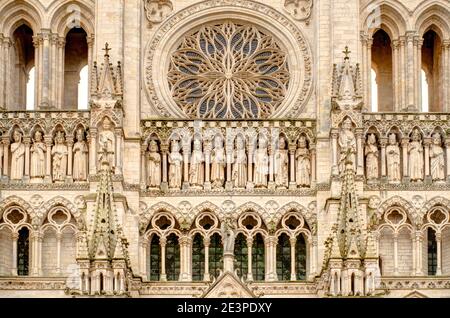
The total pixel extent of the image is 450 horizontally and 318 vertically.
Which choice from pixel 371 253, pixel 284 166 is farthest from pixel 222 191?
pixel 371 253

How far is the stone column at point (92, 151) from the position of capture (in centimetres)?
4216

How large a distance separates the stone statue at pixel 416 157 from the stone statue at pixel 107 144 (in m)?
7.04

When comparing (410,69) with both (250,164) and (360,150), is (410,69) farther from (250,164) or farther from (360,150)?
(250,164)

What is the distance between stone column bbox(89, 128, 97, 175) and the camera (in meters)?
42.2

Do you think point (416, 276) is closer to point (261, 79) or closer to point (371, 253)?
point (371, 253)

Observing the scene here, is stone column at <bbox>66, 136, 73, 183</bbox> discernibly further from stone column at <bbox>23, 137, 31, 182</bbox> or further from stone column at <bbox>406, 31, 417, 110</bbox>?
stone column at <bbox>406, 31, 417, 110</bbox>

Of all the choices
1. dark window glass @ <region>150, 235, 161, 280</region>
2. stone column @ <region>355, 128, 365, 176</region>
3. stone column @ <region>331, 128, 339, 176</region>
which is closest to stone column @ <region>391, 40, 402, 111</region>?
stone column @ <region>355, 128, 365, 176</region>

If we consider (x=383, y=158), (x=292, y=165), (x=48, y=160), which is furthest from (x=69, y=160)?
(x=383, y=158)

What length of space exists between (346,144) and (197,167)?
142 inches

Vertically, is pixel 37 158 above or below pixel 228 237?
above

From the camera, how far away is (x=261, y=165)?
4291cm

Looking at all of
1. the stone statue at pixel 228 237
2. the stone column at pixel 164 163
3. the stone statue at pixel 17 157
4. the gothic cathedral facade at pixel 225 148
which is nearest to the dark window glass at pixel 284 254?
the gothic cathedral facade at pixel 225 148

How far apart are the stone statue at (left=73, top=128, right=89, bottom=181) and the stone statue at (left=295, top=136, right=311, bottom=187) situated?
5.02 metres

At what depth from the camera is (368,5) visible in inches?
1743
